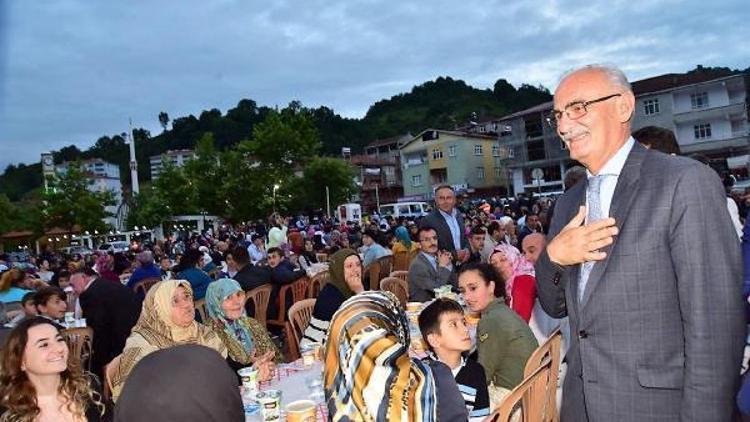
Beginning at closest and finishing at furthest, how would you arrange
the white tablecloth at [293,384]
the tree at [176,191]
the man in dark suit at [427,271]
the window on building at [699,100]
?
the white tablecloth at [293,384], the man in dark suit at [427,271], the tree at [176,191], the window on building at [699,100]

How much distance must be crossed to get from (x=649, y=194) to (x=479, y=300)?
2604 millimetres

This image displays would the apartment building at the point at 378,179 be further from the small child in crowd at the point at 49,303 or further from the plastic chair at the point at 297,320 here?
the plastic chair at the point at 297,320

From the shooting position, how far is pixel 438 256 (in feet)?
22.6

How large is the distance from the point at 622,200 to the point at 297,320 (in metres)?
4.11

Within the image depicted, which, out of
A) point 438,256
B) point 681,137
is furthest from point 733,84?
point 438,256

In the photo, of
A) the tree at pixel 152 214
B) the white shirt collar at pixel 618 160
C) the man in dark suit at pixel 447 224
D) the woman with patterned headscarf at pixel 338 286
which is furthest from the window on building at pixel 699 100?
the white shirt collar at pixel 618 160

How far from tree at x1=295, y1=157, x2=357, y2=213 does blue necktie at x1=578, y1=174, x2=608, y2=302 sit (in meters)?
36.2

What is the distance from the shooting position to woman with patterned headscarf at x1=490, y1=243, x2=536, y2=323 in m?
4.33

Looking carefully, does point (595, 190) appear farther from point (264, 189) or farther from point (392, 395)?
point (264, 189)

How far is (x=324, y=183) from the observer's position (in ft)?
→ 127

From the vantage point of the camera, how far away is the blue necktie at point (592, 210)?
64.2 inches

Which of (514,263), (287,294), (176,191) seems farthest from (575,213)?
(176,191)

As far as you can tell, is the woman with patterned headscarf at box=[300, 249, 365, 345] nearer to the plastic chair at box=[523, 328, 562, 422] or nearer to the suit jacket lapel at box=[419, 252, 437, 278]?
the suit jacket lapel at box=[419, 252, 437, 278]

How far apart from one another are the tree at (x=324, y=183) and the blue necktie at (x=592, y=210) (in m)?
36.2
